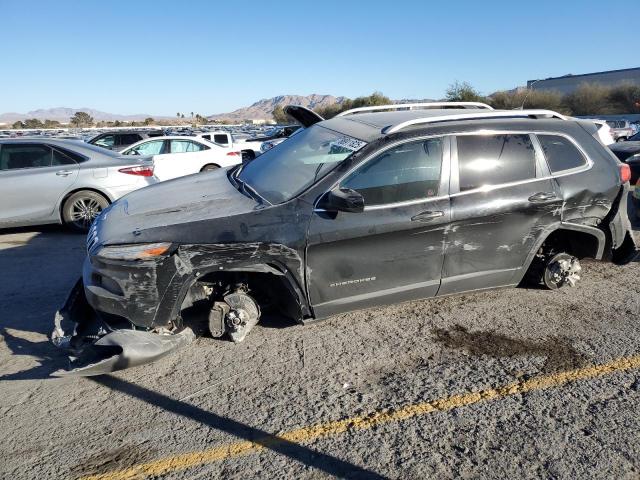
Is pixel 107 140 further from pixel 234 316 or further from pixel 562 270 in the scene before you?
pixel 562 270

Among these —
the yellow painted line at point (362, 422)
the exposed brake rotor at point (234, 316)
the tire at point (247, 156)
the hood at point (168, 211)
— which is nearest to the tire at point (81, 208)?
the tire at point (247, 156)

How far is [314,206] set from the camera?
3.62 m

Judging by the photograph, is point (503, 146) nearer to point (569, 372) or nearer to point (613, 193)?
point (613, 193)

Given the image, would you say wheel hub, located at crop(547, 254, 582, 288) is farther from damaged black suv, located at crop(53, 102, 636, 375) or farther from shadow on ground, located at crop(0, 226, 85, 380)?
shadow on ground, located at crop(0, 226, 85, 380)

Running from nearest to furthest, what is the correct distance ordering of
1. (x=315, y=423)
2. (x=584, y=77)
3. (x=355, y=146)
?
(x=315, y=423) → (x=355, y=146) → (x=584, y=77)

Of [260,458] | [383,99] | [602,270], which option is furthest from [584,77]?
[260,458]

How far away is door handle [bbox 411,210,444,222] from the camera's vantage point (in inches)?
148

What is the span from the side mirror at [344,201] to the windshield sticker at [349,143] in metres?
0.48

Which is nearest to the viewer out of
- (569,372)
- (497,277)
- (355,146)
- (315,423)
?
(315,423)

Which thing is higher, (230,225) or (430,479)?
(230,225)

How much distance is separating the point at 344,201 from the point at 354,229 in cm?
27

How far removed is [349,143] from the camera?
4.02 m

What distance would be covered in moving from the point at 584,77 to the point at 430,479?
74199 millimetres

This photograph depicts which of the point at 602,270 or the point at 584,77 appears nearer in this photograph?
the point at 602,270
